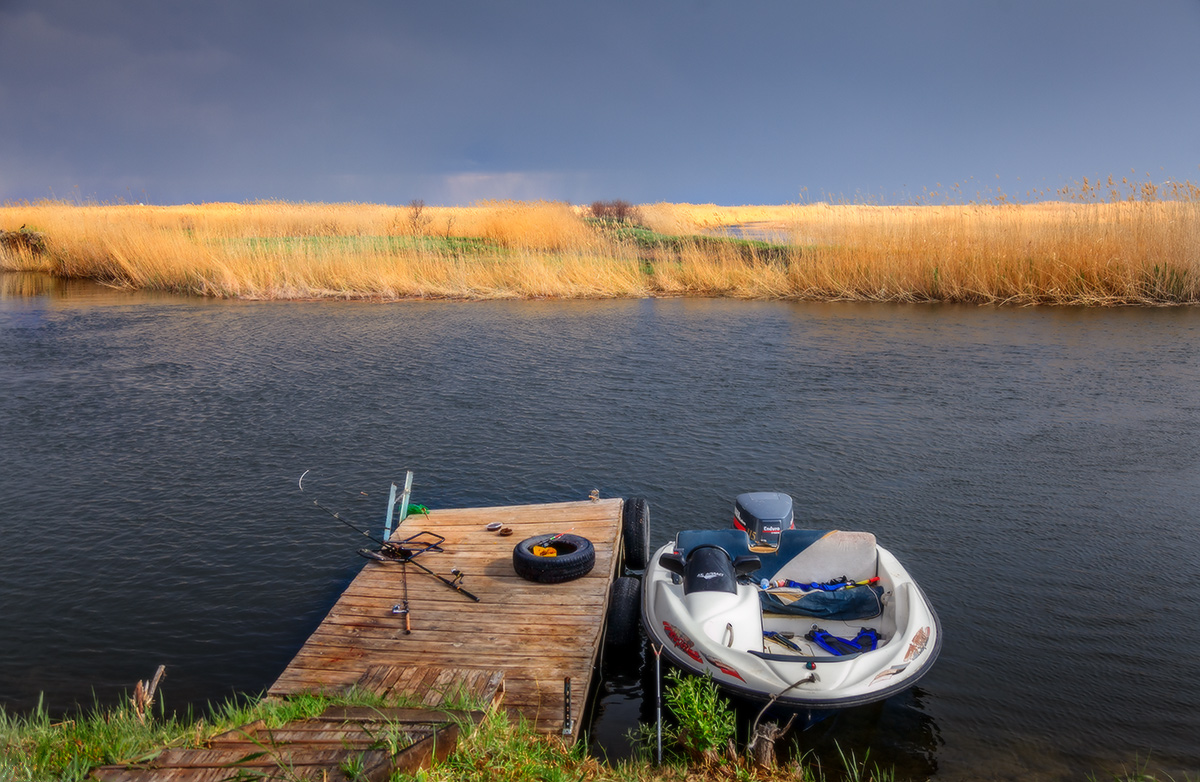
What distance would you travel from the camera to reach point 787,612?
18.1 feet

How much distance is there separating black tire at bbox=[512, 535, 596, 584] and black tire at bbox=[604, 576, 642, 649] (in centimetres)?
29

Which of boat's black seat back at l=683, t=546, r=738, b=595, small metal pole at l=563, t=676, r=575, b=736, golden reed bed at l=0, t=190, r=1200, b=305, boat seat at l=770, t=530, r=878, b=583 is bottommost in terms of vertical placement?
small metal pole at l=563, t=676, r=575, b=736

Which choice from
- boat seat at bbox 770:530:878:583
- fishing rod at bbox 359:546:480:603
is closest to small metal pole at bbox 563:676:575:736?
fishing rod at bbox 359:546:480:603

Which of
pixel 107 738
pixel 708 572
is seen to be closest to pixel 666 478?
pixel 708 572

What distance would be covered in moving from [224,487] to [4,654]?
3.09 metres

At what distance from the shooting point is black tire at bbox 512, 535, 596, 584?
584 centimetres

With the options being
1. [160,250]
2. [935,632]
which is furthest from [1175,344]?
[160,250]

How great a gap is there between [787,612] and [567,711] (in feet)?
6.47

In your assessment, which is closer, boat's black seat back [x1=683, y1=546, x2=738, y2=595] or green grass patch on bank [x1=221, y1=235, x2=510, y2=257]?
boat's black seat back [x1=683, y1=546, x2=738, y2=595]

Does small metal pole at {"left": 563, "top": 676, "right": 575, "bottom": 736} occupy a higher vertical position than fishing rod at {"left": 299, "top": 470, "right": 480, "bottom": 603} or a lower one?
lower

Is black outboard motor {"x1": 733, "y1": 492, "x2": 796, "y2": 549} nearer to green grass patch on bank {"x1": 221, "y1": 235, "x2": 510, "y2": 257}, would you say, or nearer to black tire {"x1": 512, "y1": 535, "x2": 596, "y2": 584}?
black tire {"x1": 512, "y1": 535, "x2": 596, "y2": 584}

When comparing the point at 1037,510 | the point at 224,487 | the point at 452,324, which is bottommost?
the point at 1037,510

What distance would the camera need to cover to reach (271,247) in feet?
86.7

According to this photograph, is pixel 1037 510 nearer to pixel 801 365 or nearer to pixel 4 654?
pixel 801 365
